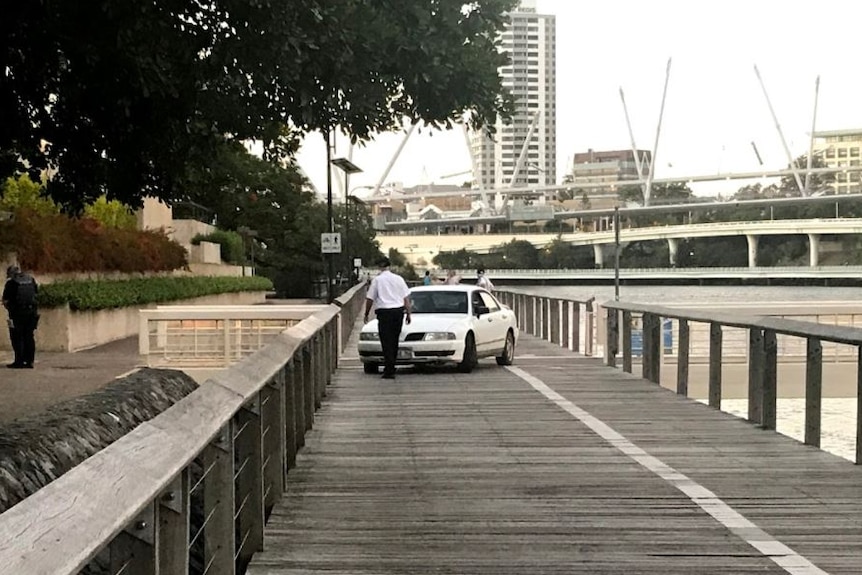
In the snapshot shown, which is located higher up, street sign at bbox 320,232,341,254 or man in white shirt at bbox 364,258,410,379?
street sign at bbox 320,232,341,254

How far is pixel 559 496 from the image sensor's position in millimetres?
8492

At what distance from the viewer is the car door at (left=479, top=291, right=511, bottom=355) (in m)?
20.9

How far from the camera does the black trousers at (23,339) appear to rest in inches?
907

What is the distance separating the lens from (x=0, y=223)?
91.1 feet

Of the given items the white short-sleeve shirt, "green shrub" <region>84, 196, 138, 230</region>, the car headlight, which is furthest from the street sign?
the white short-sleeve shirt

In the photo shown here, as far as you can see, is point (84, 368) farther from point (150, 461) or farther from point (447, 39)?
point (150, 461)

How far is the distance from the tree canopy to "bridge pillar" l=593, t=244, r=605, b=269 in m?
85.7

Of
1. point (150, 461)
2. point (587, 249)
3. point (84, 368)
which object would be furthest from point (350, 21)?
point (587, 249)

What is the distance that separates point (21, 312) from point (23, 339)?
1.09 m

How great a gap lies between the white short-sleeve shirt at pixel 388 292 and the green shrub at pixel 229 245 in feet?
136

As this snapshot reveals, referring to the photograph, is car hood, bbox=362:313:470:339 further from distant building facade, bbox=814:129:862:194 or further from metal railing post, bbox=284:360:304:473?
distant building facade, bbox=814:129:862:194

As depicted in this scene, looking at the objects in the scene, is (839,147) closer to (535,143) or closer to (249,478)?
(535,143)

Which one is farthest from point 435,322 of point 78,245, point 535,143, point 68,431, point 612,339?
point 535,143

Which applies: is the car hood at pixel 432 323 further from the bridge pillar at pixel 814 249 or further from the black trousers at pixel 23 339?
the bridge pillar at pixel 814 249
